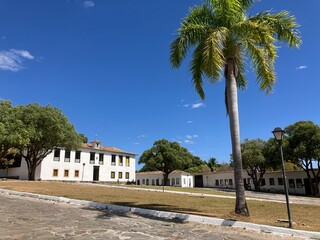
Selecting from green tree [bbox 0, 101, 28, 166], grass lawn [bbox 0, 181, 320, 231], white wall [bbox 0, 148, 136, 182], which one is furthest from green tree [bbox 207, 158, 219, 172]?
grass lawn [bbox 0, 181, 320, 231]

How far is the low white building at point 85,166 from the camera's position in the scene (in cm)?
4497

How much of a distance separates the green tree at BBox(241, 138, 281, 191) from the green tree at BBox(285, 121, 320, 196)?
3864mm

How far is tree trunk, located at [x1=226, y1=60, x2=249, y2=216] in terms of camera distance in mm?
10859

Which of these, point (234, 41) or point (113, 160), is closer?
point (234, 41)

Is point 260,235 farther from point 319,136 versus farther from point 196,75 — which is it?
point 319,136

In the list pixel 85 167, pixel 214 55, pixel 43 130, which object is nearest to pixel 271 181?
pixel 85 167

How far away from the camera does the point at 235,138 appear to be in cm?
1134

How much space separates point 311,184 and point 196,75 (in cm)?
3895

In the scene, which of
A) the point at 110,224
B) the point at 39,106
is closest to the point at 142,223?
the point at 110,224

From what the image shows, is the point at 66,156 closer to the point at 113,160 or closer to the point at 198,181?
the point at 113,160

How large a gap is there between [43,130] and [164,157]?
2781 cm

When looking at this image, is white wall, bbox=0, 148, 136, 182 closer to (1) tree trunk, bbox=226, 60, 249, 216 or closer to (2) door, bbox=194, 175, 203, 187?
(2) door, bbox=194, 175, 203, 187

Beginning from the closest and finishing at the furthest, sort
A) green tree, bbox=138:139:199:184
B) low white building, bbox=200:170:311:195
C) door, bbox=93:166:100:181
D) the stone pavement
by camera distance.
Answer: the stone pavement
low white building, bbox=200:170:311:195
door, bbox=93:166:100:181
green tree, bbox=138:139:199:184

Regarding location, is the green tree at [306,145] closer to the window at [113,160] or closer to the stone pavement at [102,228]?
the window at [113,160]
